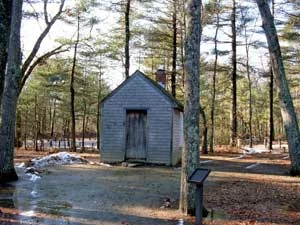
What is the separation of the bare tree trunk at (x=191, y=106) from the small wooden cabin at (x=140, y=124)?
10.2m

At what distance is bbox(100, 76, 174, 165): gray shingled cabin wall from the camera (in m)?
17.8

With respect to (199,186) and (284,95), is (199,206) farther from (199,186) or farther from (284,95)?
(284,95)

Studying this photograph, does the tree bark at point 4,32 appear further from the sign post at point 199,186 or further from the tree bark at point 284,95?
the tree bark at point 284,95

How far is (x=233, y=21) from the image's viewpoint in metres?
30.1

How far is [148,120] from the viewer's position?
715 inches

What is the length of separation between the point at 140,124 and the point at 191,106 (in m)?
11.1

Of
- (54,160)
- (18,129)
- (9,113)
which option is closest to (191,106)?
(9,113)

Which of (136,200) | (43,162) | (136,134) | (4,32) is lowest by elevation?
(136,200)

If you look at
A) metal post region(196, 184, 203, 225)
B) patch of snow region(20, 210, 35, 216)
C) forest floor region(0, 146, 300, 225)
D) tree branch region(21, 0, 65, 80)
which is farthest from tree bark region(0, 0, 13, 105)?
tree branch region(21, 0, 65, 80)

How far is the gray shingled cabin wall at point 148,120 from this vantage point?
1783cm

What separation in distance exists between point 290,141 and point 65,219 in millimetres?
8559

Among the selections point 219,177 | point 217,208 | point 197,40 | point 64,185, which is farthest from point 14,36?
point 219,177

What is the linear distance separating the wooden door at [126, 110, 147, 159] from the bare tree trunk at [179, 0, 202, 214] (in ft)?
35.3

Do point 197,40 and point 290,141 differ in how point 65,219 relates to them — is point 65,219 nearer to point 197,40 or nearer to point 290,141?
point 197,40
